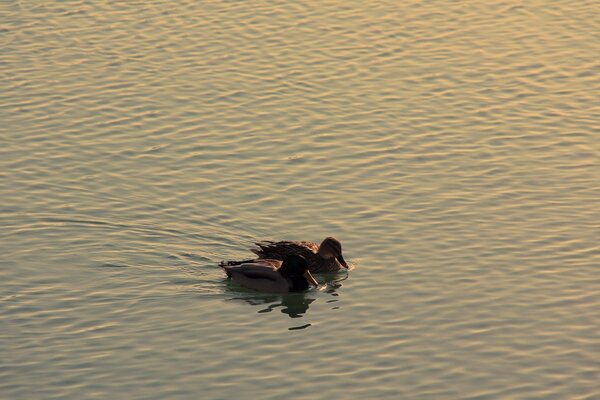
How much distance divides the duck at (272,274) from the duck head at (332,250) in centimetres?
45

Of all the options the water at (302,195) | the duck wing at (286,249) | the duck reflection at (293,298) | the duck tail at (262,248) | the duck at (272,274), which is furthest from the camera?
the duck tail at (262,248)

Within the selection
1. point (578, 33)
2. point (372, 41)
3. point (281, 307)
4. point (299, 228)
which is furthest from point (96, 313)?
point (578, 33)

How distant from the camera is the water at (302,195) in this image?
22.3 meters

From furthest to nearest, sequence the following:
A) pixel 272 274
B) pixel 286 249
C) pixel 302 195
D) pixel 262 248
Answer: pixel 302 195, pixel 262 248, pixel 286 249, pixel 272 274

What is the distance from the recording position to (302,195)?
94.6 feet

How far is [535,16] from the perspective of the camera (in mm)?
39656

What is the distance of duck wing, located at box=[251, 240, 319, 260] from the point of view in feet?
85.2

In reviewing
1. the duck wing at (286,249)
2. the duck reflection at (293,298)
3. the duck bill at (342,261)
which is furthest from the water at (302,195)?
the duck wing at (286,249)

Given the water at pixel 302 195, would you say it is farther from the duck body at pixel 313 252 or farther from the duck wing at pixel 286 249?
the duck wing at pixel 286 249

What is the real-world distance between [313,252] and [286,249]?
0.51 metres

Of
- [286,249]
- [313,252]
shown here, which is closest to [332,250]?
[313,252]

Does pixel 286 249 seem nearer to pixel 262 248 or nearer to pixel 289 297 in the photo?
pixel 262 248

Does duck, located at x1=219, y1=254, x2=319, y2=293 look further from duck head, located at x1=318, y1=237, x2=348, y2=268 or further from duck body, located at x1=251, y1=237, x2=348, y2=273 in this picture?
duck head, located at x1=318, y1=237, x2=348, y2=268

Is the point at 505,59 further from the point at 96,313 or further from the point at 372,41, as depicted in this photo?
the point at 96,313
